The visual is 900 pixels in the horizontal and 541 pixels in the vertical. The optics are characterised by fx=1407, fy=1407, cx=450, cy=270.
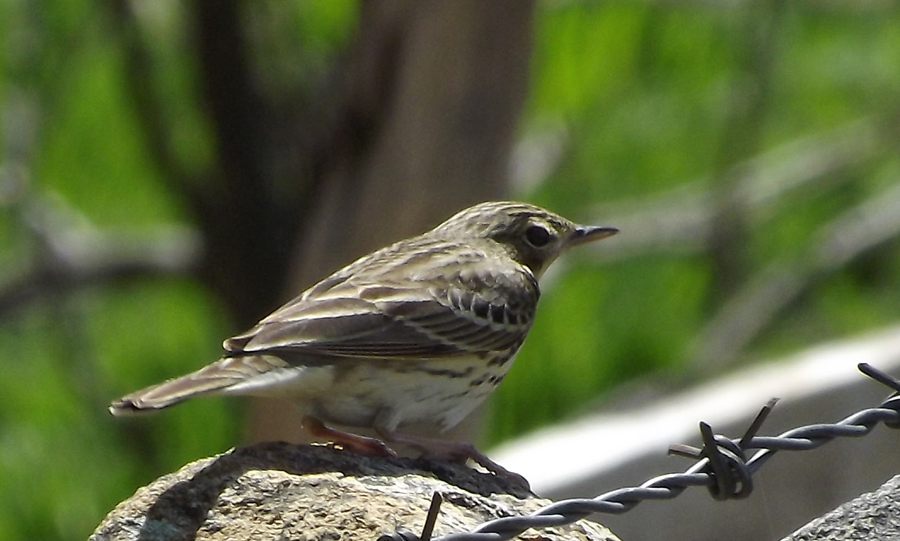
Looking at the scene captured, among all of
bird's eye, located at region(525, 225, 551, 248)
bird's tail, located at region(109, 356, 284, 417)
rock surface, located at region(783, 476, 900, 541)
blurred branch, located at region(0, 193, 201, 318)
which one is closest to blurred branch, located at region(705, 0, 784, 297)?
blurred branch, located at region(0, 193, 201, 318)

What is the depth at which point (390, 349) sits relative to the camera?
14.4 feet

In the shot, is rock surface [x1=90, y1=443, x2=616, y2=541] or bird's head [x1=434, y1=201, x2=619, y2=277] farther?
bird's head [x1=434, y1=201, x2=619, y2=277]

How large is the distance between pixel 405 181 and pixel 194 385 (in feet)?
11.4

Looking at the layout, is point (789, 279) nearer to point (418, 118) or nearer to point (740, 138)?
point (740, 138)

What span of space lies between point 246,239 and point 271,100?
94 centimetres

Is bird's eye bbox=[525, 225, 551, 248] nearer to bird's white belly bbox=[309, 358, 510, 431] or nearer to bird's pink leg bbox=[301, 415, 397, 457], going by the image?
bird's white belly bbox=[309, 358, 510, 431]

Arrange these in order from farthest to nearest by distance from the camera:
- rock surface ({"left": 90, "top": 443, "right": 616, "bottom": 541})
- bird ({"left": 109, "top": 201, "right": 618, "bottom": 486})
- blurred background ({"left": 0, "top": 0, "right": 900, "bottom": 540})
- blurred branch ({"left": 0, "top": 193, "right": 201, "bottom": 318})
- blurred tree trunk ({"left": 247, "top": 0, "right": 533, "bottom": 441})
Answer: blurred branch ({"left": 0, "top": 193, "right": 201, "bottom": 318}) < blurred background ({"left": 0, "top": 0, "right": 900, "bottom": 540}) < blurred tree trunk ({"left": 247, "top": 0, "right": 533, "bottom": 441}) < bird ({"left": 109, "top": 201, "right": 618, "bottom": 486}) < rock surface ({"left": 90, "top": 443, "right": 616, "bottom": 541})

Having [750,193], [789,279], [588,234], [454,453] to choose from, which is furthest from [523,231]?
[789,279]

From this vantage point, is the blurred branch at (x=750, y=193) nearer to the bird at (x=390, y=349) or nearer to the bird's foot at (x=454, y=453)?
the bird at (x=390, y=349)

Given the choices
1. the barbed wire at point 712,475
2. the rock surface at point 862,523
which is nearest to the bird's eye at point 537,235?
the barbed wire at point 712,475

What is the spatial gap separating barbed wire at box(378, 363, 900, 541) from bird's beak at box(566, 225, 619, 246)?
1.82m

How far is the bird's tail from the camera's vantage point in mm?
3678

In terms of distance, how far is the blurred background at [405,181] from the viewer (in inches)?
290

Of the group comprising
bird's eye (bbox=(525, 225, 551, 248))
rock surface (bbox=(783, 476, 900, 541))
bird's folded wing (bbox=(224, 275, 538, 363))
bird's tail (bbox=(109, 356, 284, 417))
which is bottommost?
rock surface (bbox=(783, 476, 900, 541))
